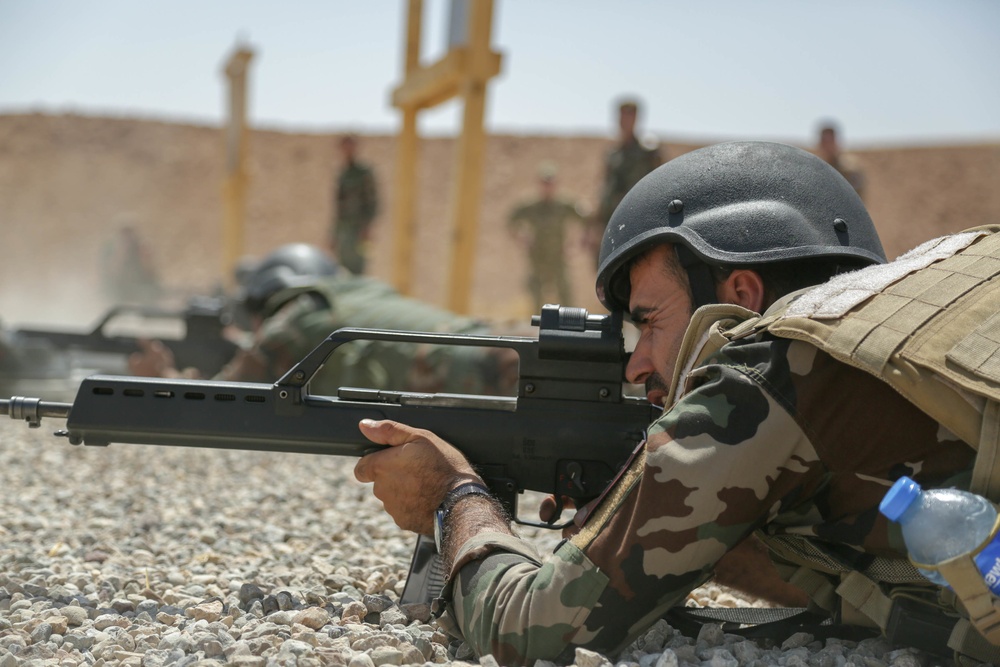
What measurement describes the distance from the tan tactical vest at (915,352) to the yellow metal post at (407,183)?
762 centimetres

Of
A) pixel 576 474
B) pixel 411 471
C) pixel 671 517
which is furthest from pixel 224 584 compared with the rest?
pixel 671 517

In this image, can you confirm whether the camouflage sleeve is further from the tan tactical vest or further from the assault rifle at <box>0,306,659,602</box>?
the assault rifle at <box>0,306,659,602</box>

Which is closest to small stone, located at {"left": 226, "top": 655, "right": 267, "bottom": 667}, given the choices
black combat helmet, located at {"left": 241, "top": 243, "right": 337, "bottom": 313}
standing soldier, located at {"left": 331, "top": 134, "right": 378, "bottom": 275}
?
black combat helmet, located at {"left": 241, "top": 243, "right": 337, "bottom": 313}

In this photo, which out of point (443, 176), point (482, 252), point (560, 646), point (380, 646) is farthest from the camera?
point (443, 176)

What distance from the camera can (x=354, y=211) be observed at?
1328 centimetres

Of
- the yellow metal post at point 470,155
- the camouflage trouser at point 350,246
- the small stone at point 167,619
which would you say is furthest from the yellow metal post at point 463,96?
the small stone at point 167,619

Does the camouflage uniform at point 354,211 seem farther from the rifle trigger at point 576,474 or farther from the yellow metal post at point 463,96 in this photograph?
the rifle trigger at point 576,474

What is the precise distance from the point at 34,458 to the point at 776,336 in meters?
5.04

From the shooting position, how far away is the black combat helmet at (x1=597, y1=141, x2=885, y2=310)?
232 centimetres

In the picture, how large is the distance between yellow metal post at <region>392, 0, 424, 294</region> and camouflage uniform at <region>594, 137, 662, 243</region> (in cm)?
202

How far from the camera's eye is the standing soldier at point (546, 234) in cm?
1404

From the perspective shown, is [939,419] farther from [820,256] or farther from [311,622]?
[311,622]

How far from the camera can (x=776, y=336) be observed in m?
1.86

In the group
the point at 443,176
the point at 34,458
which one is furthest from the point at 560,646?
the point at 443,176
